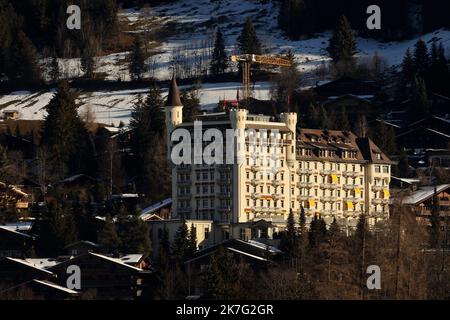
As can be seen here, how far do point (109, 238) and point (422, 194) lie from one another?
89.8 ft

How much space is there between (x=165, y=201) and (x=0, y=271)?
2144 cm

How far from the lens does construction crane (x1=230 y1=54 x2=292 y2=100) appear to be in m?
174

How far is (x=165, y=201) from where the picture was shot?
492ft

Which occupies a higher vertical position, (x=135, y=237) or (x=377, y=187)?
(x=377, y=187)

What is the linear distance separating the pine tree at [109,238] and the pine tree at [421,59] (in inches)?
2155

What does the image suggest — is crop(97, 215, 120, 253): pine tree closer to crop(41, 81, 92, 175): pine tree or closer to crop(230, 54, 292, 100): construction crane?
crop(41, 81, 92, 175): pine tree

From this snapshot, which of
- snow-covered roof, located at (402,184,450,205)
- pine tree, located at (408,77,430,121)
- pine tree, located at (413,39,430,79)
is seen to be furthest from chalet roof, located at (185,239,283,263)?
pine tree, located at (413,39,430,79)

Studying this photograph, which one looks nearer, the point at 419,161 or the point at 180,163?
the point at 180,163

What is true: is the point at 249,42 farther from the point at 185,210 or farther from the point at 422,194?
the point at 185,210

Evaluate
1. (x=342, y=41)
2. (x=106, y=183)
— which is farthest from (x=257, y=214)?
(x=342, y=41)

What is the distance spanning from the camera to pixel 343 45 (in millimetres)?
193375

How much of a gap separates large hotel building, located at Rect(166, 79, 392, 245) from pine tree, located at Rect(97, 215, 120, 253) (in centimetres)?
667

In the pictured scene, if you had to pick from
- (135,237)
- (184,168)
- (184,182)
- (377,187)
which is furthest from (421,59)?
(135,237)

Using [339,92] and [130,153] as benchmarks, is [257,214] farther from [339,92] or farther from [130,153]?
[339,92]
